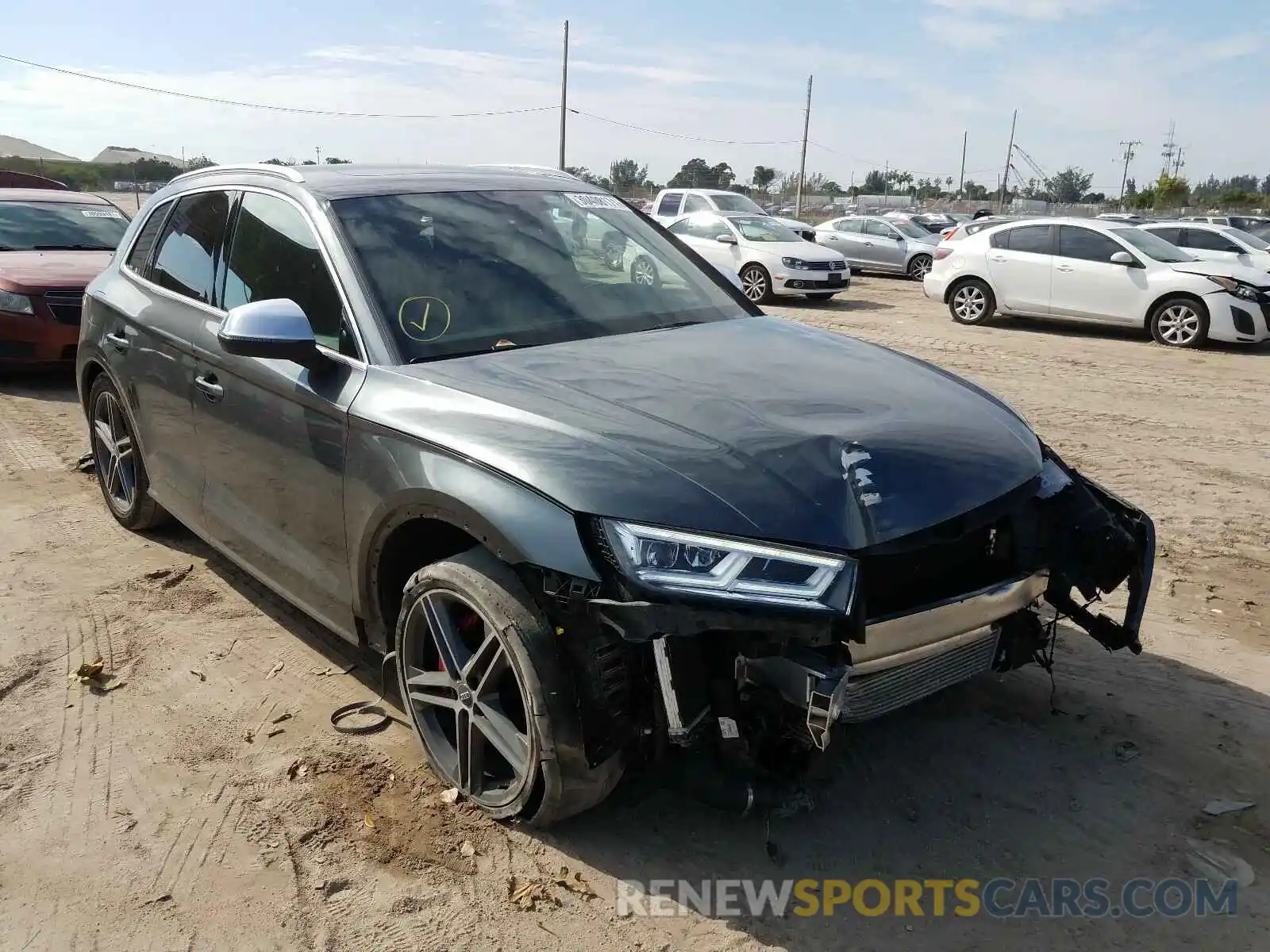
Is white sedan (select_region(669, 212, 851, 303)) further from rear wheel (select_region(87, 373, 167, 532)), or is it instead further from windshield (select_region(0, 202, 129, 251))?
rear wheel (select_region(87, 373, 167, 532))

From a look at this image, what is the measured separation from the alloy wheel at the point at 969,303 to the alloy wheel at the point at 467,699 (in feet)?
43.2

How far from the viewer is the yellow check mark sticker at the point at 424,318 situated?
327 centimetres

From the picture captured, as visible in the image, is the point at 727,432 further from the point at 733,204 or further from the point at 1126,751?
the point at 733,204

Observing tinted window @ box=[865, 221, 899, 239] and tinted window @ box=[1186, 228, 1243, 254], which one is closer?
tinted window @ box=[1186, 228, 1243, 254]

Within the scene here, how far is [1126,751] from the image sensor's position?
3.33 meters

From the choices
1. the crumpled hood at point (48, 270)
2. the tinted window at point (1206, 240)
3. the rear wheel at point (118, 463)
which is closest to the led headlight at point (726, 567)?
the rear wheel at point (118, 463)

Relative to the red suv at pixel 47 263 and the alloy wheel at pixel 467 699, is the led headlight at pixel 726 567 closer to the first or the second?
the alloy wheel at pixel 467 699

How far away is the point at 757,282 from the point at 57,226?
10203 mm

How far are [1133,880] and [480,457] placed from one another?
82.2 inches

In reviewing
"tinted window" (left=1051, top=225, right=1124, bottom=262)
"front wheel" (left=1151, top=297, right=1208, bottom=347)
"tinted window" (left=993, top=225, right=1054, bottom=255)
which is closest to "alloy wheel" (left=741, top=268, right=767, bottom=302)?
"tinted window" (left=993, top=225, right=1054, bottom=255)

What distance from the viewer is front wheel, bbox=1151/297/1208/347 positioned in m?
12.4

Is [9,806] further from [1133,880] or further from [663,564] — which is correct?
[1133,880]

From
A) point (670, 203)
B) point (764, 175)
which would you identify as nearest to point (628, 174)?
point (764, 175)

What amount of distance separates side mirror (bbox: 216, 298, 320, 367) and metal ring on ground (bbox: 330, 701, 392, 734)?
4.19 feet
